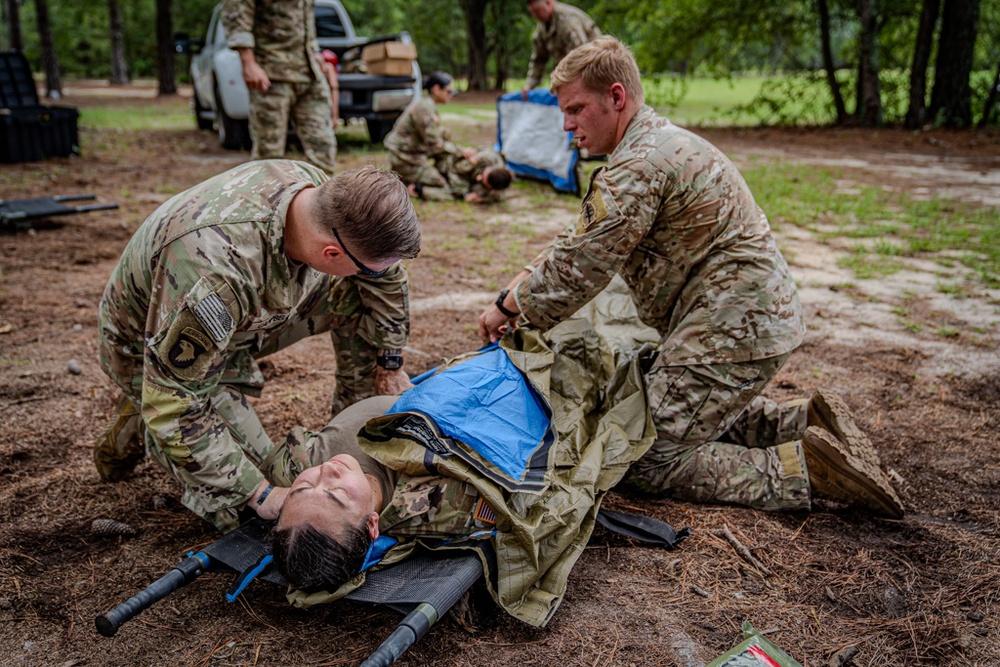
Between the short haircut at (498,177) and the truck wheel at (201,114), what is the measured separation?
735 cm

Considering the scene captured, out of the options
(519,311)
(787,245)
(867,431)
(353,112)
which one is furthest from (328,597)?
(353,112)

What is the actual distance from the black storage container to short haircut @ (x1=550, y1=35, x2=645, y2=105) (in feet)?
29.3

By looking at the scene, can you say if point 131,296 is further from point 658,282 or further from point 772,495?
point 772,495

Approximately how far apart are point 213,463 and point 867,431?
2740 millimetres

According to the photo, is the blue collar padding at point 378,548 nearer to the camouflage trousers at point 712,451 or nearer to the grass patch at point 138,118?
the camouflage trousers at point 712,451

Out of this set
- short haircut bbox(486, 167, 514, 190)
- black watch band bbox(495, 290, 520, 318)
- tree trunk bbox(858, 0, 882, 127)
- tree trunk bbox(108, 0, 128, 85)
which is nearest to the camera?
black watch band bbox(495, 290, 520, 318)

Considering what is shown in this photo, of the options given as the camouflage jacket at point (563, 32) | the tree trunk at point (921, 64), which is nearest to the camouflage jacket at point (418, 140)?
the camouflage jacket at point (563, 32)

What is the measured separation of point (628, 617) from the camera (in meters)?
2.23

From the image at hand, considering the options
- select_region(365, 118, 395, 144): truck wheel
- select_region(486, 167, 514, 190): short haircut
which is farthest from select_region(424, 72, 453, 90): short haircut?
select_region(365, 118, 395, 144): truck wheel

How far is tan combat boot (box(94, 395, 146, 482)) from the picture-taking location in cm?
279

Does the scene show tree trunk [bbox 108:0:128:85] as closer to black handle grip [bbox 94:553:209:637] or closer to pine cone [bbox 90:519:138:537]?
pine cone [bbox 90:519:138:537]

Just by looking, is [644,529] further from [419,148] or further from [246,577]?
[419,148]

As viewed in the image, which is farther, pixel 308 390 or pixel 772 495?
pixel 308 390

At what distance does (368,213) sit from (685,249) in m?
1.28
